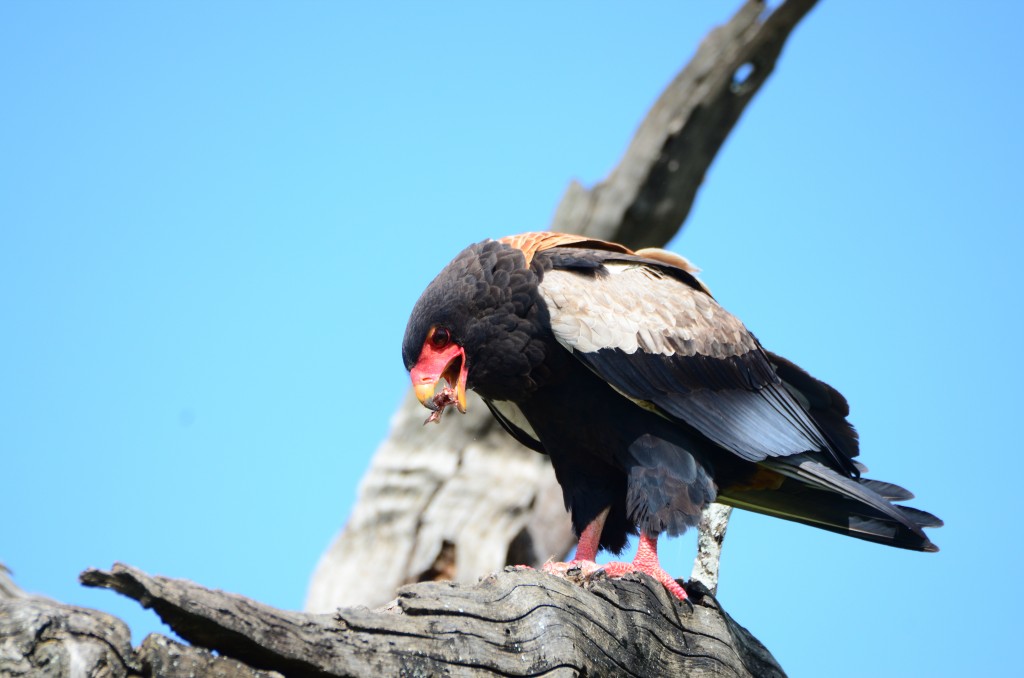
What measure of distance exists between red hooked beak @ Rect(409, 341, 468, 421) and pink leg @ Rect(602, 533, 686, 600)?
937 mm

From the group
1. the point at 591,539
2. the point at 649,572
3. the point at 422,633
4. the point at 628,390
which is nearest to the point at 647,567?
the point at 649,572

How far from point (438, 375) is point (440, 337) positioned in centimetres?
17

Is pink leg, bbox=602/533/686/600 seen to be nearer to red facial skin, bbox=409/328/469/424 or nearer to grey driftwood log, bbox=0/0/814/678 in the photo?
grey driftwood log, bbox=0/0/814/678

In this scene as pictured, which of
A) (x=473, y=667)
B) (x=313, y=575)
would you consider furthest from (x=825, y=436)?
(x=313, y=575)

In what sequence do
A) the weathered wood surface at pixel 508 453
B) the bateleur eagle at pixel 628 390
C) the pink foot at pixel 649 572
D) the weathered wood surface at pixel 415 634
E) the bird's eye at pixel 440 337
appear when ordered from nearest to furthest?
the weathered wood surface at pixel 415 634 → the pink foot at pixel 649 572 → the bateleur eagle at pixel 628 390 → the bird's eye at pixel 440 337 → the weathered wood surface at pixel 508 453

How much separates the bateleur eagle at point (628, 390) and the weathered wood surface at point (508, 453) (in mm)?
4715

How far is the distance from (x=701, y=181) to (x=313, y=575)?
5.26 metres

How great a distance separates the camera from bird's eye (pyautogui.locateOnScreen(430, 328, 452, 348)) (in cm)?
476

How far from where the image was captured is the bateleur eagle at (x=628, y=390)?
4.65 m

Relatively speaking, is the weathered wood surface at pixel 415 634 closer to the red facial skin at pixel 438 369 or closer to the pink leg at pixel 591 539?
the pink leg at pixel 591 539

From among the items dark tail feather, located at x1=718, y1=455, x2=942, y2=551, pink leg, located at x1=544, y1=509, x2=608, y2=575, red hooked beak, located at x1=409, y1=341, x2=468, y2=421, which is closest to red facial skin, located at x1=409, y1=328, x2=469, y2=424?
red hooked beak, located at x1=409, y1=341, x2=468, y2=421

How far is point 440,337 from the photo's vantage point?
477cm

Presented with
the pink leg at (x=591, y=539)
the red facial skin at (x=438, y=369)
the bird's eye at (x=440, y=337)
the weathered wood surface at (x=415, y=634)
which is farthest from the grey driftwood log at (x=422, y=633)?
the bird's eye at (x=440, y=337)

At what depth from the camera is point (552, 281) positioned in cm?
480
